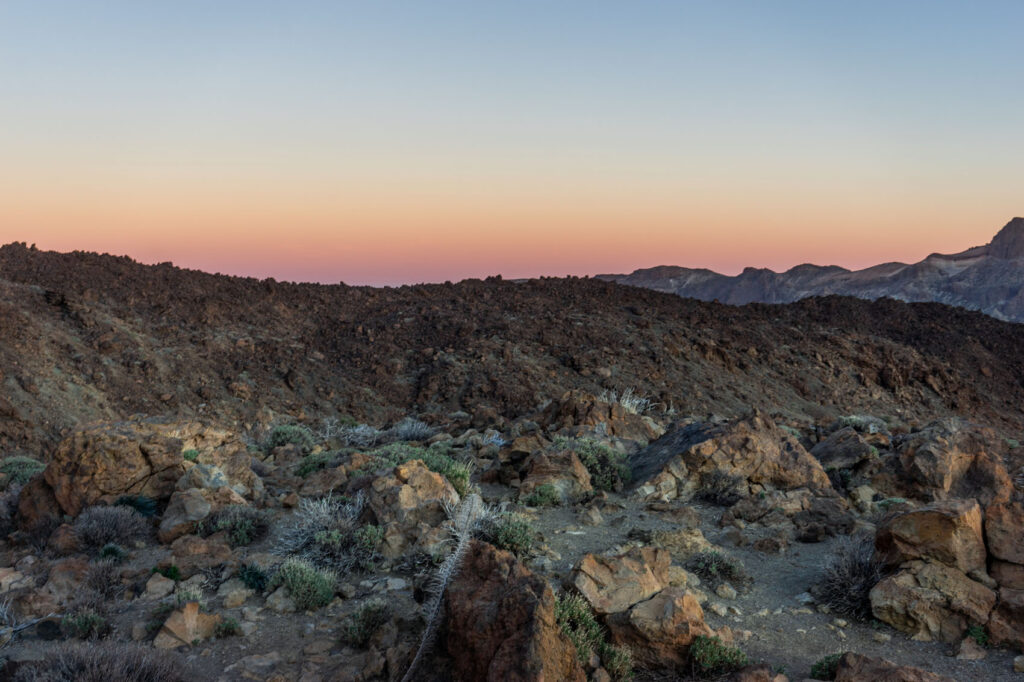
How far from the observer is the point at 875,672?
3971mm

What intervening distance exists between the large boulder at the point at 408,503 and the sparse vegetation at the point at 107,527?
2.61 meters

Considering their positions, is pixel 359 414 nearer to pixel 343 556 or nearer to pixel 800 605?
pixel 343 556

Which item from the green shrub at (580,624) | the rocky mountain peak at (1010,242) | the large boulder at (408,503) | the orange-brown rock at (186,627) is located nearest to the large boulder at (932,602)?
the green shrub at (580,624)

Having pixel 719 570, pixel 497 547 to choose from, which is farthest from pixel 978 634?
pixel 497 547

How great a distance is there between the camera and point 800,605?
5.62 meters

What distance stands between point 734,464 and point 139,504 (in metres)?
7.54

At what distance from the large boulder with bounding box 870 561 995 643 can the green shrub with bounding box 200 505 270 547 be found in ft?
19.8

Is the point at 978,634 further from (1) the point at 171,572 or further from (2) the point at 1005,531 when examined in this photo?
(1) the point at 171,572

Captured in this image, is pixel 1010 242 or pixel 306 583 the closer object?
pixel 306 583

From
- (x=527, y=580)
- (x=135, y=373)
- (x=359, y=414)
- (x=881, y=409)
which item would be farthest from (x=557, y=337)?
(x=527, y=580)

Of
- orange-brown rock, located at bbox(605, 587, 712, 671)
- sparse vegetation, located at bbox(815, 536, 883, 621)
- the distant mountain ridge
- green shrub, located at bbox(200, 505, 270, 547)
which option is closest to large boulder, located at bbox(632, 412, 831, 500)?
sparse vegetation, located at bbox(815, 536, 883, 621)

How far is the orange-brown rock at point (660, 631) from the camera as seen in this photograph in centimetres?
446

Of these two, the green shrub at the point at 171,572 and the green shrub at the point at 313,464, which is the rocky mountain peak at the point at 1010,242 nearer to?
the green shrub at the point at 313,464

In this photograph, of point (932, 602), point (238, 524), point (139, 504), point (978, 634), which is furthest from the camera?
point (139, 504)
